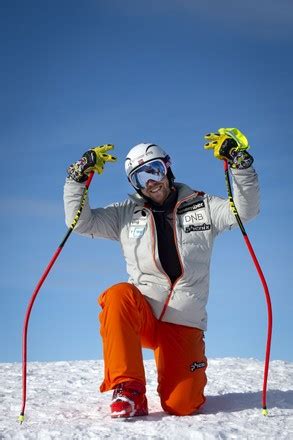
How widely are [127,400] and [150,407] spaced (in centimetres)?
86

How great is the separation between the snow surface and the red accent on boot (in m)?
0.08

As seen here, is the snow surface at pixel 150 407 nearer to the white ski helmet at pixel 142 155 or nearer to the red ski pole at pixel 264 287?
the red ski pole at pixel 264 287

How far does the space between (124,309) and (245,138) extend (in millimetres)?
1816

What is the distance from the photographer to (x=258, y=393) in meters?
5.99

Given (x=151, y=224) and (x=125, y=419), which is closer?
(x=125, y=419)

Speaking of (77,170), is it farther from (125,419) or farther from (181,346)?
A: (125,419)

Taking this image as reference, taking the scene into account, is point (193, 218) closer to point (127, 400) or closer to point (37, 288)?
point (37, 288)

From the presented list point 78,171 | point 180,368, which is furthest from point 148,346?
point 78,171

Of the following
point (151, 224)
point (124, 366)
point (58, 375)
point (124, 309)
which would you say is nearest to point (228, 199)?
point (151, 224)

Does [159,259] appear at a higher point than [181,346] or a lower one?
higher

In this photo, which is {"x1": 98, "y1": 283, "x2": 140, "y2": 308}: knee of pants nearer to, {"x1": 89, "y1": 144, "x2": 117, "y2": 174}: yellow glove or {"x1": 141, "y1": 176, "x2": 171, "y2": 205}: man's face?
{"x1": 141, "y1": 176, "x2": 171, "y2": 205}: man's face

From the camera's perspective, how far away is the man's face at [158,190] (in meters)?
5.51

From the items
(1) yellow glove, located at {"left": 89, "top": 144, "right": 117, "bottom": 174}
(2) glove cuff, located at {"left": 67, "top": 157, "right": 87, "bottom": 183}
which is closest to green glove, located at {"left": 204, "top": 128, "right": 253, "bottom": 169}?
(1) yellow glove, located at {"left": 89, "top": 144, "right": 117, "bottom": 174}

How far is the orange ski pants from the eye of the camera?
4.76m
